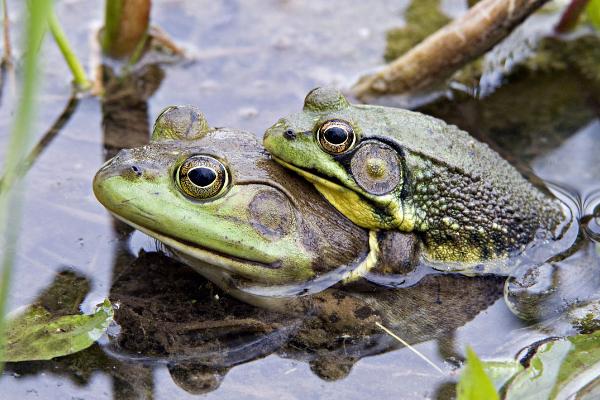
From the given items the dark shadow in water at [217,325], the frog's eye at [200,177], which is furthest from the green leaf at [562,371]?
the frog's eye at [200,177]

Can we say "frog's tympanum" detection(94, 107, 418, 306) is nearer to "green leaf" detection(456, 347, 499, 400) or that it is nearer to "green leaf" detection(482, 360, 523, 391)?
"green leaf" detection(482, 360, 523, 391)

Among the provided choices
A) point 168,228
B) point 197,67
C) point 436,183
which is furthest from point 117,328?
point 197,67

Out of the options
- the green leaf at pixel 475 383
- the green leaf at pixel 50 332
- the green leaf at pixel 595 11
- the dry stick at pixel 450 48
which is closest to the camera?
the green leaf at pixel 475 383

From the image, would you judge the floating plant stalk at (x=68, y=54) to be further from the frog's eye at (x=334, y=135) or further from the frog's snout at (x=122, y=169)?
the frog's eye at (x=334, y=135)

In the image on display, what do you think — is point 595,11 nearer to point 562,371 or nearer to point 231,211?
point 562,371

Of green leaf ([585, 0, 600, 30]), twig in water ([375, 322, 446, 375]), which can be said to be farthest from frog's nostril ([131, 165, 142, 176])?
green leaf ([585, 0, 600, 30])

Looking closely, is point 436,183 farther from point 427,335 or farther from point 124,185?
point 124,185
